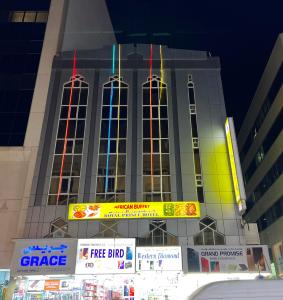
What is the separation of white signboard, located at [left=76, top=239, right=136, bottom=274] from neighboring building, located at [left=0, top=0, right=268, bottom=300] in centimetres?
7

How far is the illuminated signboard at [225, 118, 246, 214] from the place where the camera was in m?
24.5

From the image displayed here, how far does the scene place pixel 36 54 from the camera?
3544 cm

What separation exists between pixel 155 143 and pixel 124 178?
4.47 meters

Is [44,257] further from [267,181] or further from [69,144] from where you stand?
[267,181]

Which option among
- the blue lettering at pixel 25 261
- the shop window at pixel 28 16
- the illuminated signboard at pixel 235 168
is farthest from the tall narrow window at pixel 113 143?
the shop window at pixel 28 16

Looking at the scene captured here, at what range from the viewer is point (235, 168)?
25.7m

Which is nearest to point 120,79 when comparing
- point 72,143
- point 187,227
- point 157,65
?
point 157,65

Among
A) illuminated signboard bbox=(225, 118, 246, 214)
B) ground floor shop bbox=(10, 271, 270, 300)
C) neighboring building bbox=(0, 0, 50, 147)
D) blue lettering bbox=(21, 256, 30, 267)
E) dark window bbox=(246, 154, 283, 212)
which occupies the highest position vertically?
neighboring building bbox=(0, 0, 50, 147)

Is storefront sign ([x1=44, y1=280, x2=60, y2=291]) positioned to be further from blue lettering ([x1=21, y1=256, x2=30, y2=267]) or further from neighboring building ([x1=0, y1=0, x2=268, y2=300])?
blue lettering ([x1=21, y1=256, x2=30, y2=267])

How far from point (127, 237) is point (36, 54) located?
22870 mm

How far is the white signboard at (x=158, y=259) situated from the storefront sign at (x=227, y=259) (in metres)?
0.68

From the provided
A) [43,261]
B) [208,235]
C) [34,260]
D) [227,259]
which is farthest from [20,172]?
[227,259]

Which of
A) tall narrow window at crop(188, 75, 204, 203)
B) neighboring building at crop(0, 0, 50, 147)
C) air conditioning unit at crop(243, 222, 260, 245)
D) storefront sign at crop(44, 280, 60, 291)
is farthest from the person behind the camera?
neighboring building at crop(0, 0, 50, 147)

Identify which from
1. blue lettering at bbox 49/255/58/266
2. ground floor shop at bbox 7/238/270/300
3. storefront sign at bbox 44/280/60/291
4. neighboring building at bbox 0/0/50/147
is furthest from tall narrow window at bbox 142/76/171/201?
neighboring building at bbox 0/0/50/147
